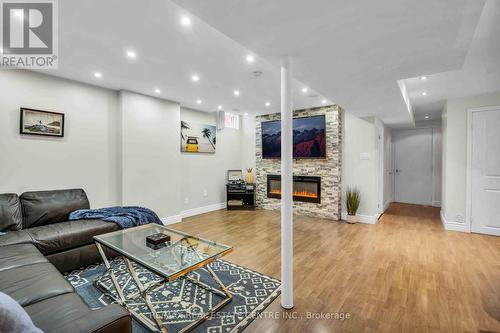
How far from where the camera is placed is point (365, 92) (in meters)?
3.22

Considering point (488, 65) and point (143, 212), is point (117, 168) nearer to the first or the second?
point (143, 212)

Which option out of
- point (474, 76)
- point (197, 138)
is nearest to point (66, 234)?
point (197, 138)

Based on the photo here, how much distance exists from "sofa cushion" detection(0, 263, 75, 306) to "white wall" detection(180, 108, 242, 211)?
11.3 feet

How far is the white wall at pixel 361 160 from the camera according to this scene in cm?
488

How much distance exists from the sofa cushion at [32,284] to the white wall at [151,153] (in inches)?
92.9

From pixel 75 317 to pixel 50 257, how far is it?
179cm

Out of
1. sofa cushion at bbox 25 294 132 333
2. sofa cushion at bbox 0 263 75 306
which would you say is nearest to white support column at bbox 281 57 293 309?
sofa cushion at bbox 25 294 132 333

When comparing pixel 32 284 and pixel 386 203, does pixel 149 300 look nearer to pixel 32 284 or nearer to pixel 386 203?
pixel 32 284

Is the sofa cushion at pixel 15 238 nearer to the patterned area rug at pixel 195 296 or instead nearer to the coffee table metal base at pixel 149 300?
the patterned area rug at pixel 195 296

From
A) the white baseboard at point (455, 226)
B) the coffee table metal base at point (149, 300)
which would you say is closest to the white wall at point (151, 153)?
the coffee table metal base at point (149, 300)

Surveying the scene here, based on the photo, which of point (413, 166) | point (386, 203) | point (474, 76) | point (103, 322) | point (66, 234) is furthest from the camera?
point (413, 166)

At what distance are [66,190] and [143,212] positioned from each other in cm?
115

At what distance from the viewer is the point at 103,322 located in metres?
1.09

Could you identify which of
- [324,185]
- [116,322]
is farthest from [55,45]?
[324,185]
